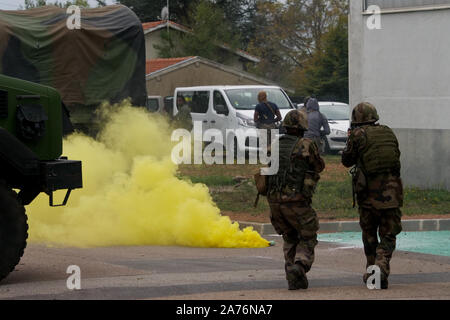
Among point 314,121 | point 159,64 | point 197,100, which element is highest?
point 159,64

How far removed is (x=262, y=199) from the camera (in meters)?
16.5

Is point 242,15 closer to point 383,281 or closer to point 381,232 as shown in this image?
point 381,232

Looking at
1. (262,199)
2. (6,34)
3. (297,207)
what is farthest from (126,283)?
(262,199)

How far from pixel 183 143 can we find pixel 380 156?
6.40 meters

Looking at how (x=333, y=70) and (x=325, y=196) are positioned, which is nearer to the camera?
(x=325, y=196)

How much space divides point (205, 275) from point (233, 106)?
1560cm

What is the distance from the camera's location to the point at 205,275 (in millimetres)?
9172

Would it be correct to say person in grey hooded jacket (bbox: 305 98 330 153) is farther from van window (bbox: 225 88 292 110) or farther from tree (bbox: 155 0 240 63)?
tree (bbox: 155 0 240 63)

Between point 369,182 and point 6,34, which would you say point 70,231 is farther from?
point 369,182

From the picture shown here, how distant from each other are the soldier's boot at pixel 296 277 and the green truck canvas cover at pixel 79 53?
19.8 feet

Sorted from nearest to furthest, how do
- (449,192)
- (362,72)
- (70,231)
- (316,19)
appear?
1. (70,231)
2. (449,192)
3. (362,72)
4. (316,19)

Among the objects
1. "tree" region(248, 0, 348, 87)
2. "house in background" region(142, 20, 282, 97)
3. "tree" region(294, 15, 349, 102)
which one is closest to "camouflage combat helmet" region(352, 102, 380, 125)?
"house in background" region(142, 20, 282, 97)

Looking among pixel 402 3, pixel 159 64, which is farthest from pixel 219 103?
pixel 159 64

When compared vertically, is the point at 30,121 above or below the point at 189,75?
below
